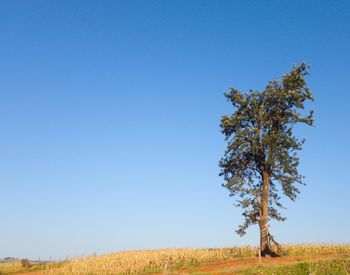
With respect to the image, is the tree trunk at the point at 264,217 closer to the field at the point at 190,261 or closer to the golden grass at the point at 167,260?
the field at the point at 190,261

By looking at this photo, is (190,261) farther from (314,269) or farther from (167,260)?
(314,269)

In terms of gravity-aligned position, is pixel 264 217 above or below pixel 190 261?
above

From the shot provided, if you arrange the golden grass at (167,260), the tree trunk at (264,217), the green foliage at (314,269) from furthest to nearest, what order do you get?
the golden grass at (167,260)
the tree trunk at (264,217)
the green foliage at (314,269)

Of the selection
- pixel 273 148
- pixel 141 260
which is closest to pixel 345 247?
pixel 273 148

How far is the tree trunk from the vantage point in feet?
135

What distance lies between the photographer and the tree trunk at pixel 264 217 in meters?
41.2

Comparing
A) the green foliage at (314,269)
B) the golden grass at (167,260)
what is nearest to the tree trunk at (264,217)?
the golden grass at (167,260)

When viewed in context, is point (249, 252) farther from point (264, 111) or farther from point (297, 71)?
point (297, 71)

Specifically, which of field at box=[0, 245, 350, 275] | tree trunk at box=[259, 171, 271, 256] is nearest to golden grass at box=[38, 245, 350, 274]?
field at box=[0, 245, 350, 275]

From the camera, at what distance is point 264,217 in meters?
42.1

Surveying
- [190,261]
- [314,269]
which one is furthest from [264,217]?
[314,269]

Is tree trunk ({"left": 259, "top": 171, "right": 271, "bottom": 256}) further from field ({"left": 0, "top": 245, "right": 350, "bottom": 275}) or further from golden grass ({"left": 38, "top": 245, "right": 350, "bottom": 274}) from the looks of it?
golden grass ({"left": 38, "top": 245, "right": 350, "bottom": 274})

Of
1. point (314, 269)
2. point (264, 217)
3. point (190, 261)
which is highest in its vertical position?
point (264, 217)

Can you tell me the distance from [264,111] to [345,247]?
17.2 m
